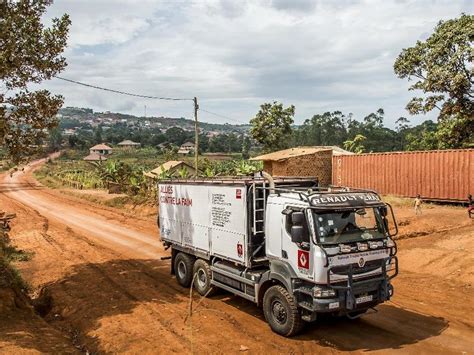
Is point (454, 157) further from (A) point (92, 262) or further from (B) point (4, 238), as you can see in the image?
(B) point (4, 238)

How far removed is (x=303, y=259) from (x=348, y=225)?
1214 mm

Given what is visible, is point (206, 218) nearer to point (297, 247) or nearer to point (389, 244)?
point (297, 247)

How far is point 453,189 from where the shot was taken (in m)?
22.5

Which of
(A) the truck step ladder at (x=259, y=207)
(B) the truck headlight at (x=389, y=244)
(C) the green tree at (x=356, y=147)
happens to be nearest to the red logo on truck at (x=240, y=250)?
(A) the truck step ladder at (x=259, y=207)

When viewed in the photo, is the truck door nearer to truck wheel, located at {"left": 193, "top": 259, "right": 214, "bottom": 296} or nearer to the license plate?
the license plate

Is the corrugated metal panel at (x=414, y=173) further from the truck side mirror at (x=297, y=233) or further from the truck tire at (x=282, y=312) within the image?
the truck side mirror at (x=297, y=233)

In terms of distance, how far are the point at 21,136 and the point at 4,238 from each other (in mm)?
9084

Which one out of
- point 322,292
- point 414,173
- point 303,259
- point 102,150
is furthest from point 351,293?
point 102,150

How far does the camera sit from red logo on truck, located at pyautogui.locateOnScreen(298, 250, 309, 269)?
8683mm

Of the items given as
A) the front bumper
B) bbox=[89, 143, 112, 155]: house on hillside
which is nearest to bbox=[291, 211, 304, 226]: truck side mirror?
the front bumper

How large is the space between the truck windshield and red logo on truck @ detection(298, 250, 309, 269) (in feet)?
1.37

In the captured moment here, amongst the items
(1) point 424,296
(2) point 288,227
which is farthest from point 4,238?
(1) point 424,296

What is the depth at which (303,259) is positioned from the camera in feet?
28.7

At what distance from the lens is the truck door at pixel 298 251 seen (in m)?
8.64
